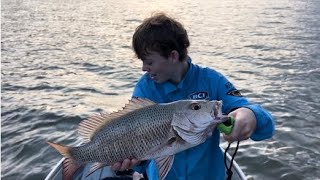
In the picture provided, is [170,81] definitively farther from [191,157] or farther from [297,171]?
[297,171]

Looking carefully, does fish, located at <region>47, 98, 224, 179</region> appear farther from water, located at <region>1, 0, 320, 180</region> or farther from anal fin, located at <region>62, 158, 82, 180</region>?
water, located at <region>1, 0, 320, 180</region>

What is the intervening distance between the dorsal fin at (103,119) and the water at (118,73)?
1876 mm

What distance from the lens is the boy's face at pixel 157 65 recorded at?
3.60 m

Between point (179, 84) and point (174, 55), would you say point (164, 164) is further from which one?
point (174, 55)

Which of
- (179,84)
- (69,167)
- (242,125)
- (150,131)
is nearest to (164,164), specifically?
(150,131)

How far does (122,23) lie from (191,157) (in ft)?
71.2

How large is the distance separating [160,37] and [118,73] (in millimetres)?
9972

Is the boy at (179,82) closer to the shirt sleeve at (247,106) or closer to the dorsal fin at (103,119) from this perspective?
the shirt sleeve at (247,106)

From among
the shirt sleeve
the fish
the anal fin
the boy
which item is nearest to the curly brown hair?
the boy

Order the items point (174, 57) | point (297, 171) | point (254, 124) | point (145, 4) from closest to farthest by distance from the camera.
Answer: point (254, 124) < point (174, 57) < point (297, 171) < point (145, 4)

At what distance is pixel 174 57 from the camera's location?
12.1 ft

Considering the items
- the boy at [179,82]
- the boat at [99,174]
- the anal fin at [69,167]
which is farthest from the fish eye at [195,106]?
the boat at [99,174]

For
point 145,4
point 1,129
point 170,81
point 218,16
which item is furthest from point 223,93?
point 145,4

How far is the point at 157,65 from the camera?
359 cm
